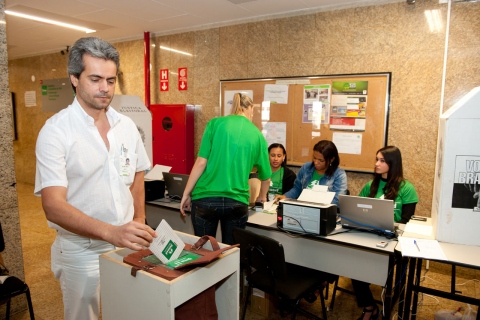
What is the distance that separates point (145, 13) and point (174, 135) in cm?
166

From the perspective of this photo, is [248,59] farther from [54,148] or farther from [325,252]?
[54,148]

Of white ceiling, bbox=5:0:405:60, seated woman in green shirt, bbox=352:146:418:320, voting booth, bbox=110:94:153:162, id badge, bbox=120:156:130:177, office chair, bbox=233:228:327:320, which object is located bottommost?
office chair, bbox=233:228:327:320

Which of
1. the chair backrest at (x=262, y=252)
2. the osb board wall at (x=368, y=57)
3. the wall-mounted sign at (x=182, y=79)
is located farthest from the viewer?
the wall-mounted sign at (x=182, y=79)

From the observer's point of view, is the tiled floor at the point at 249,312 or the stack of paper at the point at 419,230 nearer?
the stack of paper at the point at 419,230

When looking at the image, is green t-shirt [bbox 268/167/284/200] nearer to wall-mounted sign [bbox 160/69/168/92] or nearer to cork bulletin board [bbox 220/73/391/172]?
cork bulletin board [bbox 220/73/391/172]

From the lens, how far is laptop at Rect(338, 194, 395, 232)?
2221 mm

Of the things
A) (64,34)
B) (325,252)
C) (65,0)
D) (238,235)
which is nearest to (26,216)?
(64,34)

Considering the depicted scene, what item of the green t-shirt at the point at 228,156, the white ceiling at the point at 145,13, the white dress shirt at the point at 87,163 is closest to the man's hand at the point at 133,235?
the white dress shirt at the point at 87,163

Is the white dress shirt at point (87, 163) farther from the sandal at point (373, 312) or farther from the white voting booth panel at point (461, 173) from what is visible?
the sandal at point (373, 312)

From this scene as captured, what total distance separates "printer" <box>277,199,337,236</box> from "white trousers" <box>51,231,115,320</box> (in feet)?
4.54

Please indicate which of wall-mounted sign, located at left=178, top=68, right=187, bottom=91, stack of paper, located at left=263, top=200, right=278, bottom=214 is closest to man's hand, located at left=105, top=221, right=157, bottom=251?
stack of paper, located at left=263, top=200, right=278, bottom=214

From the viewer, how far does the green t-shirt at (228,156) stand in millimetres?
2412

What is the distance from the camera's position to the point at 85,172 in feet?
4.24

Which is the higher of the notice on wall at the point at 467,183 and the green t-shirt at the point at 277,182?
the notice on wall at the point at 467,183
